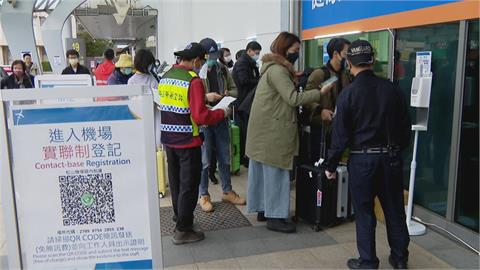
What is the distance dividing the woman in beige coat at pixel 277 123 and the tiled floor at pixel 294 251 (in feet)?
0.78

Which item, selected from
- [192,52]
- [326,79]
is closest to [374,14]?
[326,79]

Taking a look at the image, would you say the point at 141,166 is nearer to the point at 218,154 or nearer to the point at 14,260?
the point at 14,260

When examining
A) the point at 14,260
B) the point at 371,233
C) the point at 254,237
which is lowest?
the point at 254,237

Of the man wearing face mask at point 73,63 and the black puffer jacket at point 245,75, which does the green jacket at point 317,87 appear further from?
the man wearing face mask at point 73,63

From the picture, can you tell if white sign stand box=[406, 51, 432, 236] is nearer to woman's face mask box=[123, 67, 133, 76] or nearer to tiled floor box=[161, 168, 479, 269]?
tiled floor box=[161, 168, 479, 269]

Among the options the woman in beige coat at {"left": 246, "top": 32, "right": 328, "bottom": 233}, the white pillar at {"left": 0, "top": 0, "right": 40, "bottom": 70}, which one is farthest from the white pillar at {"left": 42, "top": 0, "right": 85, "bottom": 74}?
the woman in beige coat at {"left": 246, "top": 32, "right": 328, "bottom": 233}

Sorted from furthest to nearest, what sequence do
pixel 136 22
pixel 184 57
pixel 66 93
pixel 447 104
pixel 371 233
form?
pixel 136 22 < pixel 447 104 < pixel 184 57 < pixel 371 233 < pixel 66 93

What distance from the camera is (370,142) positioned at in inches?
123

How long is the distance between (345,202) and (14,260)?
2.97 m

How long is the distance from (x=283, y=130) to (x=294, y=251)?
98 cm

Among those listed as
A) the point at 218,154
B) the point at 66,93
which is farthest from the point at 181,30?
the point at 66,93

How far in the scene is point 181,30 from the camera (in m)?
17.0

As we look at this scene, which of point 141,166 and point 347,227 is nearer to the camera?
point 141,166

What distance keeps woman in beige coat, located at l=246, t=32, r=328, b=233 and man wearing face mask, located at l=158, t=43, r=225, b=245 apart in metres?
0.36
